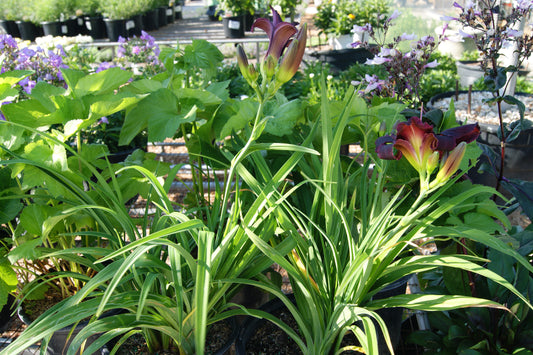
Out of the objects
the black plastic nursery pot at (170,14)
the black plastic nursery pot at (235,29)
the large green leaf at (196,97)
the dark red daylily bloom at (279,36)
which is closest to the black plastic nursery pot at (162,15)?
the black plastic nursery pot at (170,14)

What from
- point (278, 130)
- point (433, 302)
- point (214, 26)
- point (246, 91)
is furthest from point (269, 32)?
point (214, 26)

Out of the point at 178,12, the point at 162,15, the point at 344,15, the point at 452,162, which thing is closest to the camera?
the point at 452,162

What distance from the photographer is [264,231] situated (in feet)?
2.98

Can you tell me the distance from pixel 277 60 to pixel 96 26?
7730 millimetres

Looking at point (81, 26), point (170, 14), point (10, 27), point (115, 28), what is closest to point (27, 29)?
point (10, 27)

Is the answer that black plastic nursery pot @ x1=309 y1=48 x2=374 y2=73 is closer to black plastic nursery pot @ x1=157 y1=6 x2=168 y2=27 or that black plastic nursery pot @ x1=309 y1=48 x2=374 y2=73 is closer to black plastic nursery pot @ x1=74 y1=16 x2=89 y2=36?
black plastic nursery pot @ x1=74 y1=16 x2=89 y2=36

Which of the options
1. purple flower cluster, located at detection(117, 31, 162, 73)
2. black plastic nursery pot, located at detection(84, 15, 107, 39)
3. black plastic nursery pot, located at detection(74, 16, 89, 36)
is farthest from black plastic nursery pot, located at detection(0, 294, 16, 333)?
black plastic nursery pot, located at detection(74, 16, 89, 36)

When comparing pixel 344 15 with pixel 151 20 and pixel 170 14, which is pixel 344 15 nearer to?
pixel 151 20

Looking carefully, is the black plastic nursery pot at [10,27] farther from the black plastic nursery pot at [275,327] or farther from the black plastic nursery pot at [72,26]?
the black plastic nursery pot at [275,327]

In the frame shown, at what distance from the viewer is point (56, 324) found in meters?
0.78

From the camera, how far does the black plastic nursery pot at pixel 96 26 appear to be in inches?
297

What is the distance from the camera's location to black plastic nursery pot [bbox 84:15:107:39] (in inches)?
297

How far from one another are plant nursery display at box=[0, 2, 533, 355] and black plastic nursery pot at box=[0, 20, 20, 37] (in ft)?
25.4

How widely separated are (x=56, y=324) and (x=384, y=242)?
60cm
